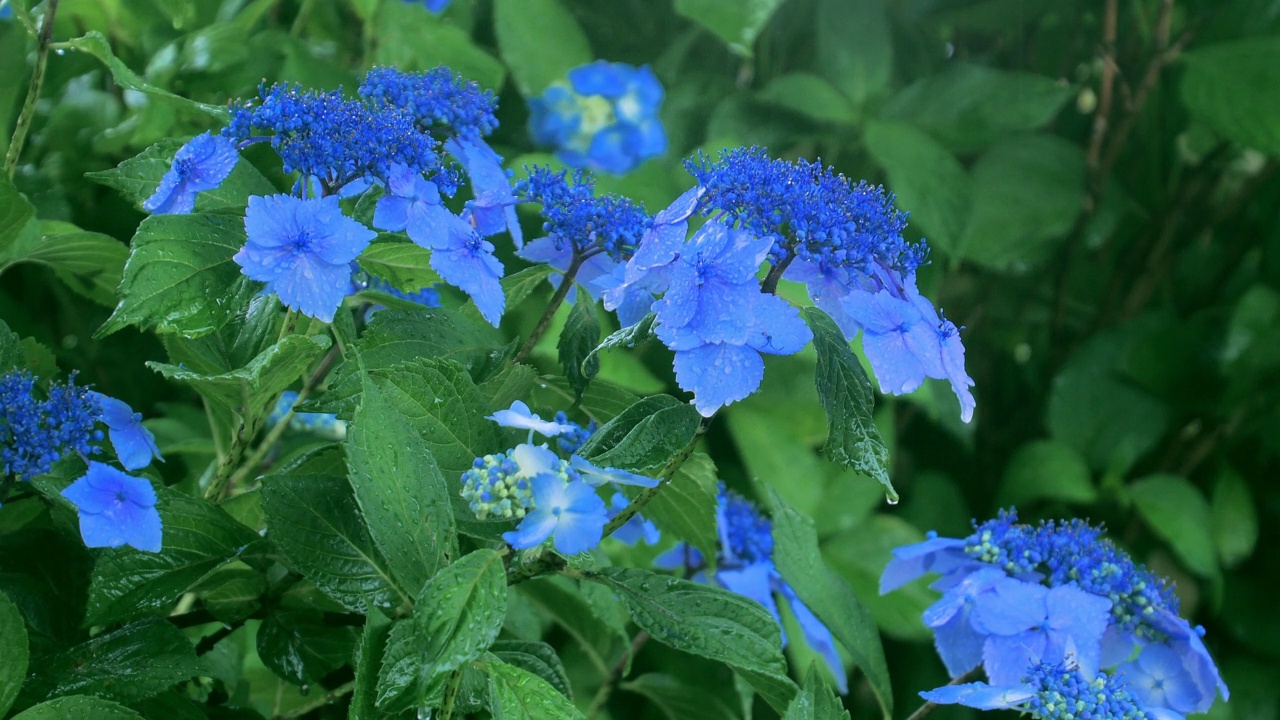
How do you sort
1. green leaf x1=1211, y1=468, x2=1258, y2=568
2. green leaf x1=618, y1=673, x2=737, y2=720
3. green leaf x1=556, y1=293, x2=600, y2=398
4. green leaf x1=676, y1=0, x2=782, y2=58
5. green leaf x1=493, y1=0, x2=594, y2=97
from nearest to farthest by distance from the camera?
green leaf x1=556, y1=293, x2=600, y2=398, green leaf x1=618, y1=673, x2=737, y2=720, green leaf x1=676, y1=0, x2=782, y2=58, green leaf x1=493, y1=0, x2=594, y2=97, green leaf x1=1211, y1=468, x2=1258, y2=568

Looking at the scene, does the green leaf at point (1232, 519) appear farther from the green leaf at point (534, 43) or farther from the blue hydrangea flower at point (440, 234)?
the blue hydrangea flower at point (440, 234)

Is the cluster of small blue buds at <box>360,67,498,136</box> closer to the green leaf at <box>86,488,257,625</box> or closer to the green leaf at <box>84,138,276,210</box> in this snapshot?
the green leaf at <box>84,138,276,210</box>

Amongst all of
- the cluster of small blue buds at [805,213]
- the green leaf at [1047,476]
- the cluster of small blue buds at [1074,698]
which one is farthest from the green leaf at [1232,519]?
the cluster of small blue buds at [805,213]

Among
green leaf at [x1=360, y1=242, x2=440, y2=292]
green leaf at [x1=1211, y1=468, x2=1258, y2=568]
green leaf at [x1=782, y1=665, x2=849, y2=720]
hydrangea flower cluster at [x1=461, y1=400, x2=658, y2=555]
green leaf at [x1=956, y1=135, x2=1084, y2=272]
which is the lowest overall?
green leaf at [x1=1211, y1=468, x2=1258, y2=568]

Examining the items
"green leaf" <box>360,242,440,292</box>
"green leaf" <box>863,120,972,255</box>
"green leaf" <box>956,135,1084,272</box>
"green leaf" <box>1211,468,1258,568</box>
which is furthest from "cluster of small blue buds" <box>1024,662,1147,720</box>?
"green leaf" <box>1211,468,1258,568</box>

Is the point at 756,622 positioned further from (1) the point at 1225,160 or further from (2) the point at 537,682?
(1) the point at 1225,160

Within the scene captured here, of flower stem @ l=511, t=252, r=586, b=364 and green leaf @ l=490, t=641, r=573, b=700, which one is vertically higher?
flower stem @ l=511, t=252, r=586, b=364
